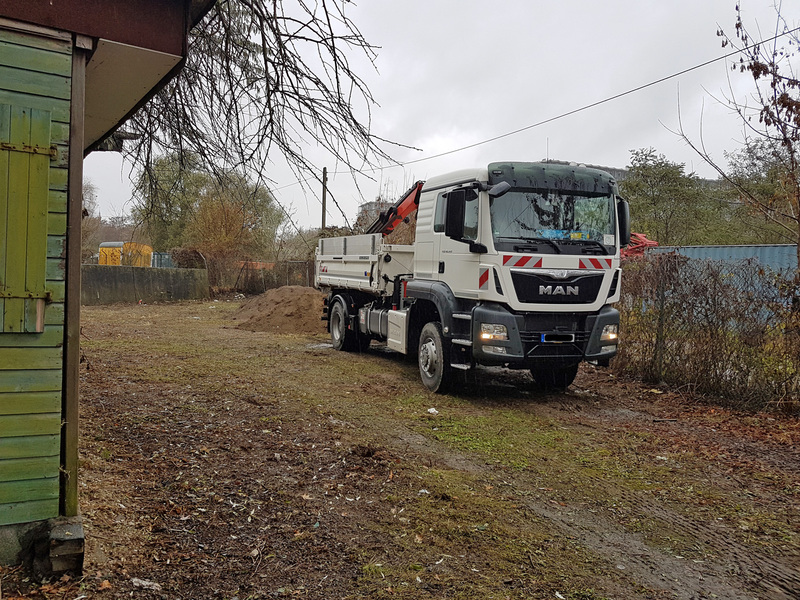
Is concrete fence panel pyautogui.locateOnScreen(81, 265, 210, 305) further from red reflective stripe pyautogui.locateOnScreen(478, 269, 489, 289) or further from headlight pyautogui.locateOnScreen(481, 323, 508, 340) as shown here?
headlight pyautogui.locateOnScreen(481, 323, 508, 340)

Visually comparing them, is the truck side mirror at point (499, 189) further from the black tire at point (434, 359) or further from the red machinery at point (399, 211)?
the red machinery at point (399, 211)

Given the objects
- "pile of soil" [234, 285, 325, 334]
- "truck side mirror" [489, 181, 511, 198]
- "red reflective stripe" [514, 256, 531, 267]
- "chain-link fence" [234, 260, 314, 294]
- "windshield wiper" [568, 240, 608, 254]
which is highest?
"truck side mirror" [489, 181, 511, 198]

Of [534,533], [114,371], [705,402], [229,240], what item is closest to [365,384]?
[114,371]

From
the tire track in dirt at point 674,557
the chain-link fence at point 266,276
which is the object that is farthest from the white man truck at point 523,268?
the chain-link fence at point 266,276

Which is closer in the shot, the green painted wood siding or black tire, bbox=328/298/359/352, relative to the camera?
the green painted wood siding

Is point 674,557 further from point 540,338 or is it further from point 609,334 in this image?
point 609,334

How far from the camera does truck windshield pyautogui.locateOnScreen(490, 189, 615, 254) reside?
747 centimetres

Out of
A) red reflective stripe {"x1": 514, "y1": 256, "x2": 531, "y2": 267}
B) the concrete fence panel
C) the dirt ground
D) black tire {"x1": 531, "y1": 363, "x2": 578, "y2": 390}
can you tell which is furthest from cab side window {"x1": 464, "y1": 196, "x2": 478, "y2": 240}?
the concrete fence panel

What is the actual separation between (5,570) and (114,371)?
6604 mm

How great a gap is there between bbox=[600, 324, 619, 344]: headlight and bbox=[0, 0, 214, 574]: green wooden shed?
6103mm

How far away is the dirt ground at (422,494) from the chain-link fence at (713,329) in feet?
1.39

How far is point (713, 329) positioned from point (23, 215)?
7.91 meters

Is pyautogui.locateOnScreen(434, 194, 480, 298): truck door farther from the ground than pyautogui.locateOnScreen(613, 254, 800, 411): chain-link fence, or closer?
farther from the ground

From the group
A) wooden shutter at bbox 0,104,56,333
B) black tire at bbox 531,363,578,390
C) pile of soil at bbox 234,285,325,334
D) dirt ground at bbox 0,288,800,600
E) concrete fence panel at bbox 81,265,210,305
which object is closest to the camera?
wooden shutter at bbox 0,104,56,333
